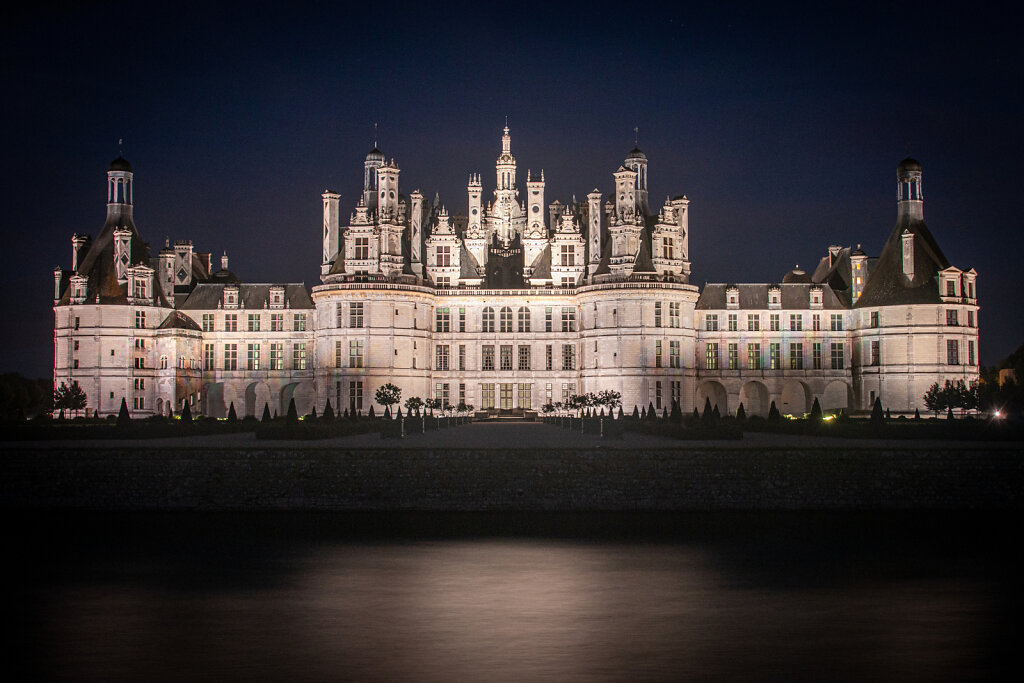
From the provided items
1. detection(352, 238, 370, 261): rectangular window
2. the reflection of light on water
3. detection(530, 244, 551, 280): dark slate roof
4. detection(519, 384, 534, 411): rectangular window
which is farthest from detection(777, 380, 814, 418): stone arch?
the reflection of light on water

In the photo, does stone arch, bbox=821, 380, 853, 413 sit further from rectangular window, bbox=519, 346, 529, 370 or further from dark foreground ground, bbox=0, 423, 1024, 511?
dark foreground ground, bbox=0, 423, 1024, 511

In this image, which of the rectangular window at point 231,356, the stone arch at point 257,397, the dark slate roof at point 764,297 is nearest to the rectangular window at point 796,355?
the dark slate roof at point 764,297

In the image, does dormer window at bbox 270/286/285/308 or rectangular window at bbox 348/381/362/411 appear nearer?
rectangular window at bbox 348/381/362/411

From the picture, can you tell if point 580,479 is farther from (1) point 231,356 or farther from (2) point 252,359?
(1) point 231,356

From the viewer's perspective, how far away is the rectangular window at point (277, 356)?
82.6m

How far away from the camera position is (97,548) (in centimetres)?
3341

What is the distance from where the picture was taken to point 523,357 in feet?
269

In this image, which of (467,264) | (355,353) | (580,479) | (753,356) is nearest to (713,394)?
(753,356)

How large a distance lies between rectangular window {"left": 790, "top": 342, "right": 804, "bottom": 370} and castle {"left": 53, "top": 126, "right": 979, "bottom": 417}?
3.9 inches

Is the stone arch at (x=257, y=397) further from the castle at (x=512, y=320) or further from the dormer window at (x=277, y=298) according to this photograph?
the dormer window at (x=277, y=298)

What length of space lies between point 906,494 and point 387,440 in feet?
66.6

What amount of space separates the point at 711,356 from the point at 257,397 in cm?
3265

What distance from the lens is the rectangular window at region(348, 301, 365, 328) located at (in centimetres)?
7775

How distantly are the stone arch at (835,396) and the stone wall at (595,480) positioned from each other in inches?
1691
